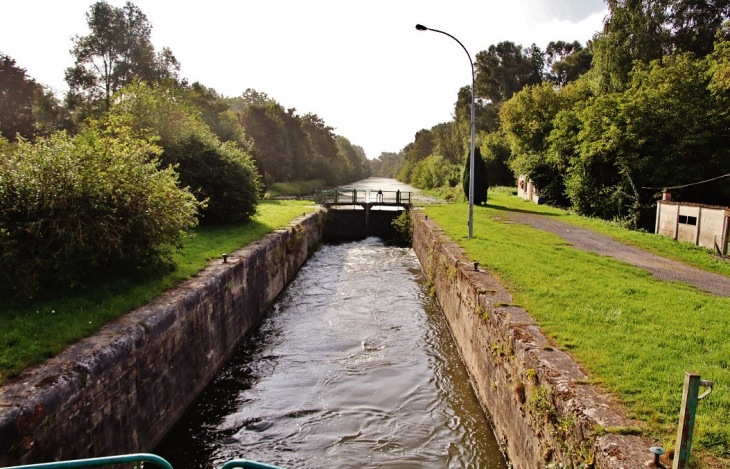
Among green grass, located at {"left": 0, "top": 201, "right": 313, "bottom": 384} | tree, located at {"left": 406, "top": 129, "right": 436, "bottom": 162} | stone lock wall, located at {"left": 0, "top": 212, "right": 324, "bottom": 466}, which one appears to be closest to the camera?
stone lock wall, located at {"left": 0, "top": 212, "right": 324, "bottom": 466}

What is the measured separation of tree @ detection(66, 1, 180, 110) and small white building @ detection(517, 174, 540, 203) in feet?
101

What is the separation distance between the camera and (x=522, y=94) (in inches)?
1167

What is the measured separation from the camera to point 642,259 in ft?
34.7

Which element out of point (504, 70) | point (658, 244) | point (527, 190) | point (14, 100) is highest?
point (504, 70)

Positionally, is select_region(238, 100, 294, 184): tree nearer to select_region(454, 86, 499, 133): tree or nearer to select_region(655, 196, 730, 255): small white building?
select_region(454, 86, 499, 133): tree

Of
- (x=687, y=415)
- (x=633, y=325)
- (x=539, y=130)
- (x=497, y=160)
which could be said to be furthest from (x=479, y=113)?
(x=687, y=415)

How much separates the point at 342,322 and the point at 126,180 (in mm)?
5181

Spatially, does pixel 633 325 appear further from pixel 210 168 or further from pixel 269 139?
pixel 269 139

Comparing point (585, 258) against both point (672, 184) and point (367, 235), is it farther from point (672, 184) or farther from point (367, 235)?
point (367, 235)

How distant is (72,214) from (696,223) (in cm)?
1433

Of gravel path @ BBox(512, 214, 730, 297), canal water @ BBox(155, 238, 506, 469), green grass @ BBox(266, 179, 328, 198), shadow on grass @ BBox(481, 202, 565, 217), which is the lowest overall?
canal water @ BBox(155, 238, 506, 469)

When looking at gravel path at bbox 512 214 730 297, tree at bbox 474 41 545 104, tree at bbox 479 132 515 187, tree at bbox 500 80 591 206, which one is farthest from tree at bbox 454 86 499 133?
gravel path at bbox 512 214 730 297

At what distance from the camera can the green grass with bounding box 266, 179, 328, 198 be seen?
38.0 meters

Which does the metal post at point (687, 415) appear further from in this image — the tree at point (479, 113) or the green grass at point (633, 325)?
the tree at point (479, 113)
